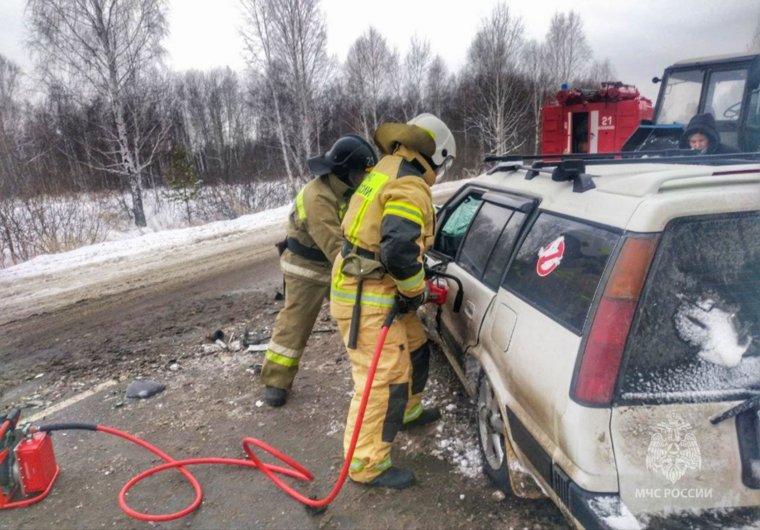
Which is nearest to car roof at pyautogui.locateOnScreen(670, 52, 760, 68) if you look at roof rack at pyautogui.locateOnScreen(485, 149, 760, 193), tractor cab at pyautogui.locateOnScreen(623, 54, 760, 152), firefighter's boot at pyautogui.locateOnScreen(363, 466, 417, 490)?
tractor cab at pyautogui.locateOnScreen(623, 54, 760, 152)

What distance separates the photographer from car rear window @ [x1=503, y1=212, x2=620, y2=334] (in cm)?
190

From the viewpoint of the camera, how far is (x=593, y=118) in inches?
518

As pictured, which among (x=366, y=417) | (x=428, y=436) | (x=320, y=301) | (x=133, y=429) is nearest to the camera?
(x=366, y=417)

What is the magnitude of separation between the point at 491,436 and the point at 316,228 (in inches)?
67.9

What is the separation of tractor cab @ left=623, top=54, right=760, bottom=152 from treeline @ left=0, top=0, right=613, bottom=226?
15035 millimetres

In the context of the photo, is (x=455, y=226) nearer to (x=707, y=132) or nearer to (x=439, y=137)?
(x=439, y=137)

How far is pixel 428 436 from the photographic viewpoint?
10.8ft

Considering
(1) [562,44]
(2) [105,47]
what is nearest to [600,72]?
(1) [562,44]

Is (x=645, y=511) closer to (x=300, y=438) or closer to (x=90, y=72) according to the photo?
(x=300, y=438)

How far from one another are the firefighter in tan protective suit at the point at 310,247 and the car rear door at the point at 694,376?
2176mm

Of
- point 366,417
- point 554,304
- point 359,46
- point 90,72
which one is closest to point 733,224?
point 554,304

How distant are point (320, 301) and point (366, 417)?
4.20 ft

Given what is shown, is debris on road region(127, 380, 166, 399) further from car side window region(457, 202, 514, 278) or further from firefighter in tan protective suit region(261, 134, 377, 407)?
car side window region(457, 202, 514, 278)

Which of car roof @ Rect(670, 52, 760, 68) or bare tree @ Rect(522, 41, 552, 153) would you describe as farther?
bare tree @ Rect(522, 41, 552, 153)
